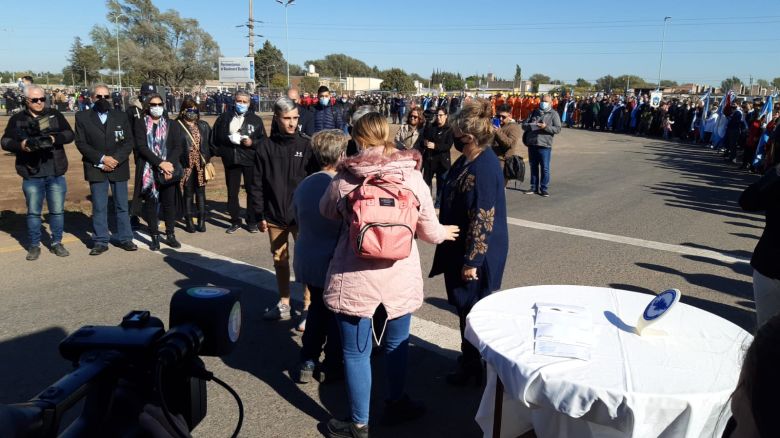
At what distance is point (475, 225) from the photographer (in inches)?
136

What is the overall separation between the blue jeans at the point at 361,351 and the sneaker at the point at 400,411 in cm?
28

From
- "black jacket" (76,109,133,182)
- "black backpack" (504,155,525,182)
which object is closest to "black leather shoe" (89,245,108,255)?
"black jacket" (76,109,133,182)

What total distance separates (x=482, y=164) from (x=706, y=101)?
81.8 ft

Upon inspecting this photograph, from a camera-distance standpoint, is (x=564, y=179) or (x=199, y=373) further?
(x=564, y=179)

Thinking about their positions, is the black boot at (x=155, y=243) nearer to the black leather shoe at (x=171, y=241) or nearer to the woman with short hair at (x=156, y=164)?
the woman with short hair at (x=156, y=164)

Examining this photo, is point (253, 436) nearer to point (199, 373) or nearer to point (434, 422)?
point (434, 422)

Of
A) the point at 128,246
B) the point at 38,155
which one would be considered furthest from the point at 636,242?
the point at 38,155

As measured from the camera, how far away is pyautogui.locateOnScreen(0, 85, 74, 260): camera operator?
237 inches

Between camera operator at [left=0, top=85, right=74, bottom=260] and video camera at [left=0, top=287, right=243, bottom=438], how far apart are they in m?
5.54

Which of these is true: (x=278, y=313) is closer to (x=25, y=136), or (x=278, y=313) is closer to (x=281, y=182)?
(x=281, y=182)

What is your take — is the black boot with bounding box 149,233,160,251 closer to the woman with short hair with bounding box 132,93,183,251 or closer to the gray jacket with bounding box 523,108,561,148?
the woman with short hair with bounding box 132,93,183,251

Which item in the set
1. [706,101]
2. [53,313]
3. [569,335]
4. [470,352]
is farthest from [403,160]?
[706,101]

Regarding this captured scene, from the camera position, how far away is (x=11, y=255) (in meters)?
6.54

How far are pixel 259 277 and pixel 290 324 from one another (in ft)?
4.14
